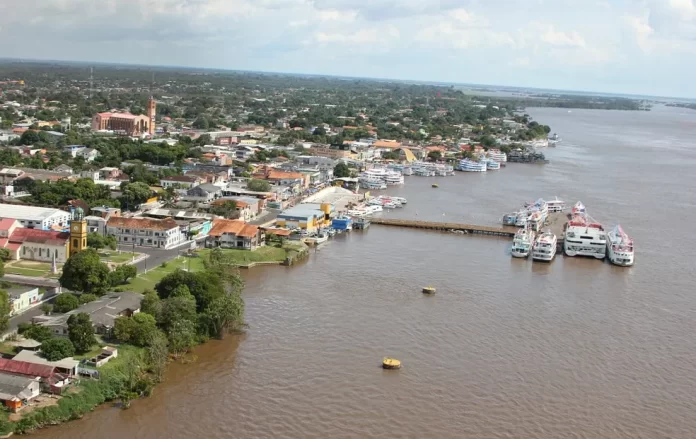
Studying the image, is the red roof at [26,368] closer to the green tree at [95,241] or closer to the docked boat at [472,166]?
the green tree at [95,241]

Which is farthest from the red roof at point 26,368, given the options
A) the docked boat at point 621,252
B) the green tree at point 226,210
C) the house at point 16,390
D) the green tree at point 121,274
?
the docked boat at point 621,252

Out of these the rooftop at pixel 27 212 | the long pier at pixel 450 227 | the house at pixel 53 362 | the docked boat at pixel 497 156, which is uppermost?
the docked boat at pixel 497 156

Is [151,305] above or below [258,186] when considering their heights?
below

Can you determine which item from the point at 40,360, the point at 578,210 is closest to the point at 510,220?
the point at 578,210

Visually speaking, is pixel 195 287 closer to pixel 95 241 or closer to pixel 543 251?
pixel 95 241

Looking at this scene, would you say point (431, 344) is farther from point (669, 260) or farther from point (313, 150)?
point (313, 150)
